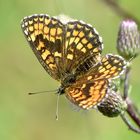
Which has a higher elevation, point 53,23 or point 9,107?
point 53,23

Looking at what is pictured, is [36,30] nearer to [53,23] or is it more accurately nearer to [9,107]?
[53,23]

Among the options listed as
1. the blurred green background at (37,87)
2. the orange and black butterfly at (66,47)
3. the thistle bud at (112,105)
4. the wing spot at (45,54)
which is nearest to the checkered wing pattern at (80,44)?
the orange and black butterfly at (66,47)

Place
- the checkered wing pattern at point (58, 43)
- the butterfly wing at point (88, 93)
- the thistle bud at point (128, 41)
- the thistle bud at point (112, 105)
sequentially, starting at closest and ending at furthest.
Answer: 1. the butterfly wing at point (88, 93)
2. the thistle bud at point (112, 105)
3. the checkered wing pattern at point (58, 43)
4. the thistle bud at point (128, 41)

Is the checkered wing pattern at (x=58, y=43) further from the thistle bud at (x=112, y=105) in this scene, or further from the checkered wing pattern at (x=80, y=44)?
the thistle bud at (x=112, y=105)

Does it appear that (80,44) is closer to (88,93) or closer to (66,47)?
(66,47)

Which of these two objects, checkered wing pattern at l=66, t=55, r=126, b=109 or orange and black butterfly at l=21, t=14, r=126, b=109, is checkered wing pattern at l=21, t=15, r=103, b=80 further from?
checkered wing pattern at l=66, t=55, r=126, b=109

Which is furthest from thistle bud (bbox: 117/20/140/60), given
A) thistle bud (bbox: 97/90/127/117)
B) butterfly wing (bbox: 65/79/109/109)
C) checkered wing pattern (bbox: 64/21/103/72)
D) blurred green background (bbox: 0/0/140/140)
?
blurred green background (bbox: 0/0/140/140)

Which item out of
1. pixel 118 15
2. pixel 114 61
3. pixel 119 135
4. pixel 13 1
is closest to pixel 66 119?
pixel 119 135
